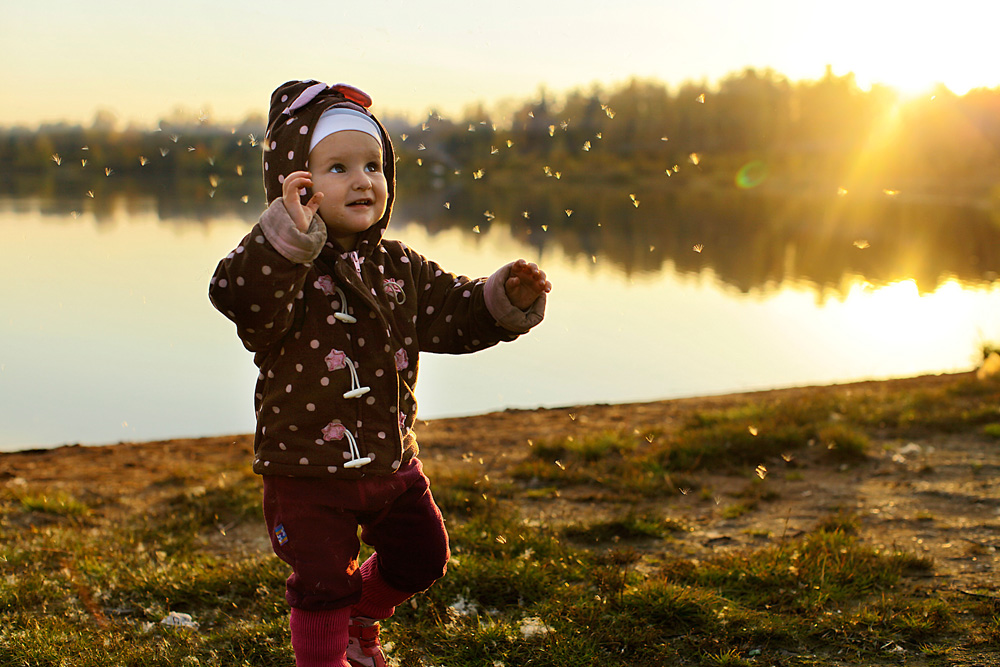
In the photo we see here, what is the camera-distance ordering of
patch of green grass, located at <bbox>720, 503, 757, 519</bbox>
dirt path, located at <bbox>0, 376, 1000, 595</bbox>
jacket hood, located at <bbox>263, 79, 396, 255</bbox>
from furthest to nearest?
patch of green grass, located at <bbox>720, 503, 757, 519</bbox> → dirt path, located at <bbox>0, 376, 1000, 595</bbox> → jacket hood, located at <bbox>263, 79, 396, 255</bbox>

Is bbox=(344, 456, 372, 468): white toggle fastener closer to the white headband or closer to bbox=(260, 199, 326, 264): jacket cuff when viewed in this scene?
bbox=(260, 199, 326, 264): jacket cuff

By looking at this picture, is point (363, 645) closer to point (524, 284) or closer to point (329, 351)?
point (329, 351)

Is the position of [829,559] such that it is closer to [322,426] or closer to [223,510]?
[322,426]

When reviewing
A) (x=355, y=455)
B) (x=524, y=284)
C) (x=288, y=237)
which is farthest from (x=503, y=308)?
(x=288, y=237)

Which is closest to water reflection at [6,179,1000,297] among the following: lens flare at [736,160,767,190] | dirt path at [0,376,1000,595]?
lens flare at [736,160,767,190]

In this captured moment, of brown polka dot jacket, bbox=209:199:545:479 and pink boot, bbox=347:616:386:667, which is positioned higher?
brown polka dot jacket, bbox=209:199:545:479

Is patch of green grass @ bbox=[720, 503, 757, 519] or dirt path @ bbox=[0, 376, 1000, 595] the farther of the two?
patch of green grass @ bbox=[720, 503, 757, 519]

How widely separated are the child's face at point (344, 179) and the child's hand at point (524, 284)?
0.46 metres

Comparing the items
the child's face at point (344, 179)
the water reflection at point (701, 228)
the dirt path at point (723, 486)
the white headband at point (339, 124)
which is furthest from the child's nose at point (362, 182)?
the water reflection at point (701, 228)

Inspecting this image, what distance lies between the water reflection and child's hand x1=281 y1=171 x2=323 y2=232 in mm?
10757

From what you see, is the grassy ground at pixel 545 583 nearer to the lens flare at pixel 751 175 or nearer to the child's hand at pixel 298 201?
the child's hand at pixel 298 201

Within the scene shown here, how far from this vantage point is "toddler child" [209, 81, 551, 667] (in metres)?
2.21

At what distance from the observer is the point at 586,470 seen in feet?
17.5

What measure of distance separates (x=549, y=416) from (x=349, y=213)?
5317 millimetres
